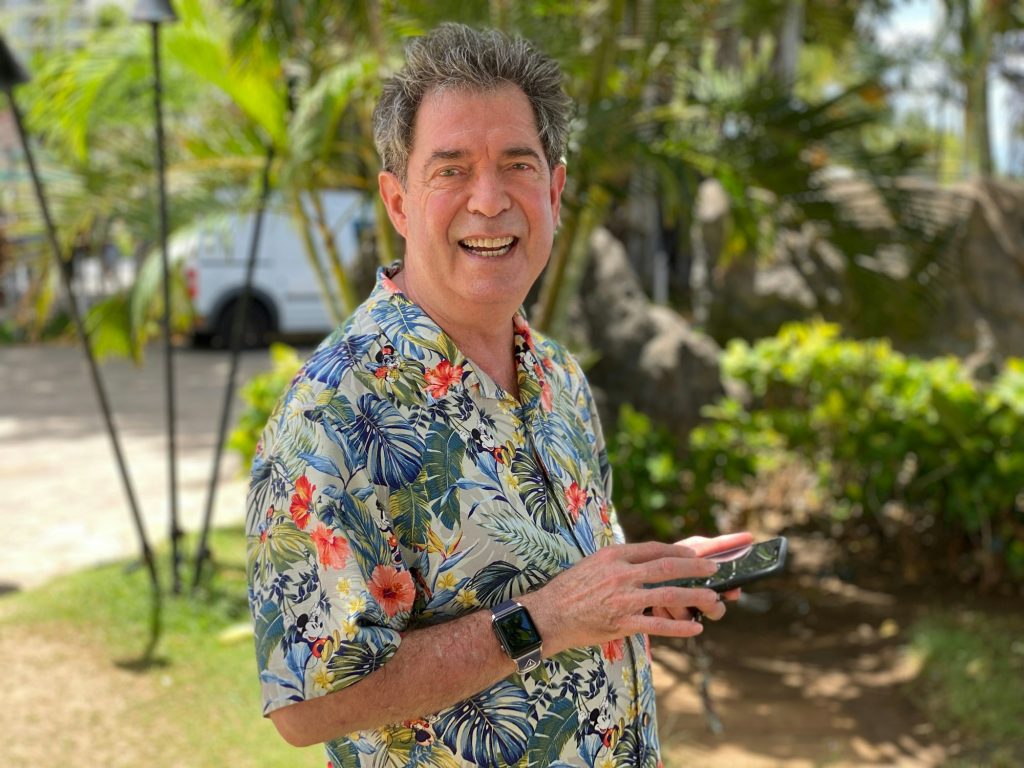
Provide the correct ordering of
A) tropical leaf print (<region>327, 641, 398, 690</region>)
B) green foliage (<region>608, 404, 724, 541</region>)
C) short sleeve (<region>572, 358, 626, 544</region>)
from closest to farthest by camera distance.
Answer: tropical leaf print (<region>327, 641, 398, 690</region>) → short sleeve (<region>572, 358, 626, 544</region>) → green foliage (<region>608, 404, 724, 541</region>)

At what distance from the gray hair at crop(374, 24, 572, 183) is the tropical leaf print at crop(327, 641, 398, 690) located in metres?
0.68

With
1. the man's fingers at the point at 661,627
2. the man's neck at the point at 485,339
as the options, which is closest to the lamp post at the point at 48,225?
the man's neck at the point at 485,339

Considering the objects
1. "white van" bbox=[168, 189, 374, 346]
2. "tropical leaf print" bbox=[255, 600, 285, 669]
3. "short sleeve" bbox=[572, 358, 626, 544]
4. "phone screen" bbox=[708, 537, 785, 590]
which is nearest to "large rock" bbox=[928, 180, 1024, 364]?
"short sleeve" bbox=[572, 358, 626, 544]

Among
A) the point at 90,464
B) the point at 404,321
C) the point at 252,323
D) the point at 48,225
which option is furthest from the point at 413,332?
the point at 252,323

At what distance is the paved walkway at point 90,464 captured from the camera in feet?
21.0

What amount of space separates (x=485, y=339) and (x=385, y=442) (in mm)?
300

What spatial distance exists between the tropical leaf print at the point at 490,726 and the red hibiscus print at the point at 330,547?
27 cm

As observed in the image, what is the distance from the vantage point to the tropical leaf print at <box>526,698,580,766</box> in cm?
148

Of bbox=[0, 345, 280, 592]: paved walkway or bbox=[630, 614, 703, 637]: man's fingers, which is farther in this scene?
bbox=[0, 345, 280, 592]: paved walkway

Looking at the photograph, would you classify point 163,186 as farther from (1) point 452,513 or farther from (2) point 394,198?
(1) point 452,513

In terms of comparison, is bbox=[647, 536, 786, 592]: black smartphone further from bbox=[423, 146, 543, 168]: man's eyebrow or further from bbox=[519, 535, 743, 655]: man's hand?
bbox=[423, 146, 543, 168]: man's eyebrow

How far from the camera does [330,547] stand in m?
1.32

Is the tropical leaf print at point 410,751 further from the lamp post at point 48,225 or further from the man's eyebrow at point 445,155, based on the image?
the lamp post at point 48,225

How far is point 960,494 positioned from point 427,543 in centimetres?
399
